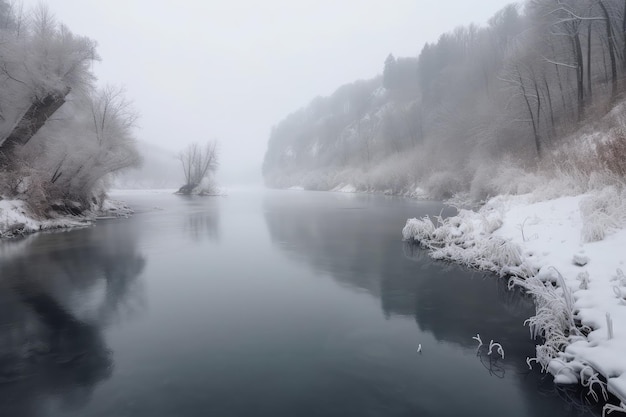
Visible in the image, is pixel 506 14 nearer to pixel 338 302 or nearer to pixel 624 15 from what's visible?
pixel 624 15

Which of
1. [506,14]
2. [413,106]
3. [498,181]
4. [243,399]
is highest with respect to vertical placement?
[506,14]

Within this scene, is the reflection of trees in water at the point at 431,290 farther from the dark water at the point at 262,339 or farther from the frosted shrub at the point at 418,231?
the frosted shrub at the point at 418,231

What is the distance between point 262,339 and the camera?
5.60m

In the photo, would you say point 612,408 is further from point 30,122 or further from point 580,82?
point 580,82

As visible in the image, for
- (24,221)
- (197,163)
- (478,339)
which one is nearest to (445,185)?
(478,339)

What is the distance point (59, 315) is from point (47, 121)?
19.9 m

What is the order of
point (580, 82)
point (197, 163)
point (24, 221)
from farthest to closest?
1. point (197, 163)
2. point (580, 82)
3. point (24, 221)

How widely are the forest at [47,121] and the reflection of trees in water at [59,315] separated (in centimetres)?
642


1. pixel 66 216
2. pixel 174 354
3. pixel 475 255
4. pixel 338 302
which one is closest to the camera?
pixel 174 354

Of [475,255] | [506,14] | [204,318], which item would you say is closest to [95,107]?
[204,318]

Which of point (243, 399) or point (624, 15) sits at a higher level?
point (624, 15)

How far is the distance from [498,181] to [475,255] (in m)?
15.6

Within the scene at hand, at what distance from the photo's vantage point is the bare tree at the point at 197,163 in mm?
55547

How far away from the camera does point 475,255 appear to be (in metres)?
10.0
